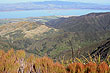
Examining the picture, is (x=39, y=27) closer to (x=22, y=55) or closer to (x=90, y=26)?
(x=90, y=26)

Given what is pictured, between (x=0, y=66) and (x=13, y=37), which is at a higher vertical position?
(x=0, y=66)

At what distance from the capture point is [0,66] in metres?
4.46

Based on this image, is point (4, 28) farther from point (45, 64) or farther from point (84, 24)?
point (45, 64)

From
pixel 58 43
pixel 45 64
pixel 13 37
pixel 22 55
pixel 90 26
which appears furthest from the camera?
pixel 90 26

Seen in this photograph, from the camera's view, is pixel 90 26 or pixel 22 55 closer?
pixel 22 55

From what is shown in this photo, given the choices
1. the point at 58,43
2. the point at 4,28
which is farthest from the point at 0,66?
the point at 4,28

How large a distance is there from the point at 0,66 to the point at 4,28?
424 ft

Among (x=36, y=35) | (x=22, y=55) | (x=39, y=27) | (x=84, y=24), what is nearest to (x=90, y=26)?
(x=84, y=24)

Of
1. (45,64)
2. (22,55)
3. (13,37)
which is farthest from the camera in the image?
(13,37)

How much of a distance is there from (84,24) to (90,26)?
24.4ft

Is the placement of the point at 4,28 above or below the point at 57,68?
below

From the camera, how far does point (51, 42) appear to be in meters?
87.2

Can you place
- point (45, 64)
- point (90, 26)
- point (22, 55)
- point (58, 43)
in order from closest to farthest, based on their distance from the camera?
point (45, 64)
point (22, 55)
point (58, 43)
point (90, 26)

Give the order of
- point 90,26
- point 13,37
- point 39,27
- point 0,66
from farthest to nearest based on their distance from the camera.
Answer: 1. point 90,26
2. point 39,27
3. point 13,37
4. point 0,66
